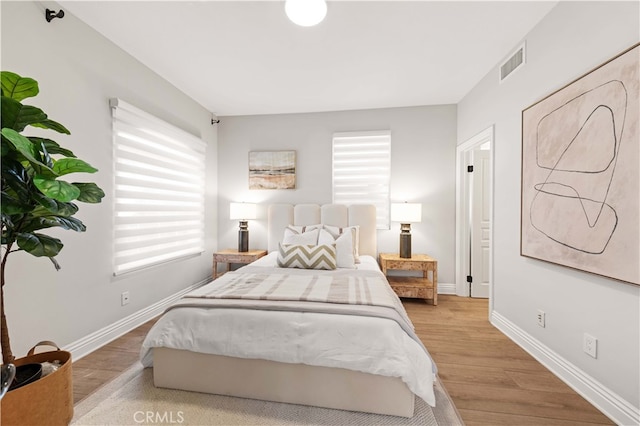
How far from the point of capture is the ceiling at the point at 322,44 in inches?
80.5

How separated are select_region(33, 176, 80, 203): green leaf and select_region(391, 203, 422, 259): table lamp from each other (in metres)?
3.25

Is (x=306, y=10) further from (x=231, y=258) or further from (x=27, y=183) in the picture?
(x=231, y=258)

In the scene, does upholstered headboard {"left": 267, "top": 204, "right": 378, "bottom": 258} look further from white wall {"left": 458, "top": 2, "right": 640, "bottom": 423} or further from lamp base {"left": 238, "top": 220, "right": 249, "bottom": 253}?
white wall {"left": 458, "top": 2, "right": 640, "bottom": 423}

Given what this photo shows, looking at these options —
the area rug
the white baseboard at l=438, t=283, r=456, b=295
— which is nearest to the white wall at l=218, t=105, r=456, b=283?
the white baseboard at l=438, t=283, r=456, b=295

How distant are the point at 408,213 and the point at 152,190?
3.03 metres

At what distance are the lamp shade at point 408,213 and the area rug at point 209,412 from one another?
216 cm

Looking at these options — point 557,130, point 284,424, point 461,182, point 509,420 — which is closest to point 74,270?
point 284,424

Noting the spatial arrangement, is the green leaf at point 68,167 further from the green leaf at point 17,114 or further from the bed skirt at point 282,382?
the bed skirt at point 282,382

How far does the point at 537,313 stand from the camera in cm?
220

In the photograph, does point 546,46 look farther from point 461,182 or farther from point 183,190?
point 183,190

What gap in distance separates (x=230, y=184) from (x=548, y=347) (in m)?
4.12

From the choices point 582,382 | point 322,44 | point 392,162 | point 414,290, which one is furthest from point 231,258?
point 582,382

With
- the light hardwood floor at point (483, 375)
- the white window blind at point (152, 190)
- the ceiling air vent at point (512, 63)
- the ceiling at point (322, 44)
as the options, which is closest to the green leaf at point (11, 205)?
the light hardwood floor at point (483, 375)

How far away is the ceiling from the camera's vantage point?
6.71 feet
